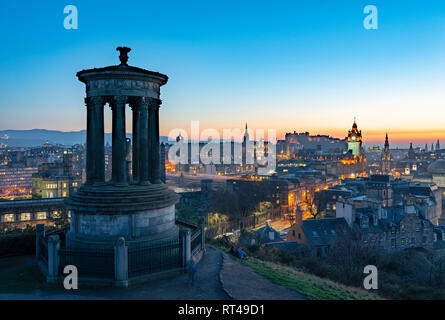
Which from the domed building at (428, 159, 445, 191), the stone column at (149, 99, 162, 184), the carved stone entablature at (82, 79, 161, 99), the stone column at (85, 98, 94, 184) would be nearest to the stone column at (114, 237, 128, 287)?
the stone column at (85, 98, 94, 184)

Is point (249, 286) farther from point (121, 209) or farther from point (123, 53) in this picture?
point (123, 53)

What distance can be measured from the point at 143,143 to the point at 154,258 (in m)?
6.48

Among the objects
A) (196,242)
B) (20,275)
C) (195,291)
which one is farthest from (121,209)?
(20,275)

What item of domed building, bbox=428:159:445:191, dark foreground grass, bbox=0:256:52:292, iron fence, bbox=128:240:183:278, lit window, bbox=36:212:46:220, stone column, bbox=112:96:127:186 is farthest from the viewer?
domed building, bbox=428:159:445:191

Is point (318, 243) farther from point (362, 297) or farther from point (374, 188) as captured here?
point (374, 188)

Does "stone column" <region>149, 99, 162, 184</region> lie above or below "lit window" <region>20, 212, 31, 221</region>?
above

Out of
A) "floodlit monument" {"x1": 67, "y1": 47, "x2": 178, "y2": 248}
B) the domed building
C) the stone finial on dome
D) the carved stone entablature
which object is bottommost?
the domed building

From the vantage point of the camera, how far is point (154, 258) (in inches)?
641

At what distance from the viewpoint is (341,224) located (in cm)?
4578

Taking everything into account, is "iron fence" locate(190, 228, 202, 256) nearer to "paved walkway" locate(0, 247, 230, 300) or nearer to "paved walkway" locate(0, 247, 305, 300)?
"paved walkway" locate(0, 247, 305, 300)

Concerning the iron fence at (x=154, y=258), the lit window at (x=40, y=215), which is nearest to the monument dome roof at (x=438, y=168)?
the lit window at (x=40, y=215)

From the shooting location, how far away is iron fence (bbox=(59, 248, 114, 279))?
50.9 feet

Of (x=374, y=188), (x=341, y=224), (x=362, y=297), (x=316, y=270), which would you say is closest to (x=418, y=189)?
(x=374, y=188)

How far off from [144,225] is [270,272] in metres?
6.99
